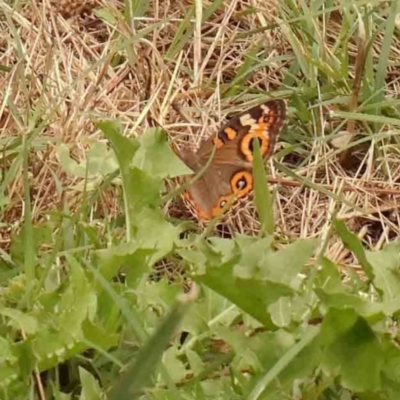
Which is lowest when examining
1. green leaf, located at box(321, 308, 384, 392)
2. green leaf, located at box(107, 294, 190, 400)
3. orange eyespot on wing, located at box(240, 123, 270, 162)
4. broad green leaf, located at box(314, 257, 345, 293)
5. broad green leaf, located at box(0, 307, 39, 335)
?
green leaf, located at box(321, 308, 384, 392)

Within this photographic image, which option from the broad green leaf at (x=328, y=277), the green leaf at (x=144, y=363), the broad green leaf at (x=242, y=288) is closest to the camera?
the green leaf at (x=144, y=363)

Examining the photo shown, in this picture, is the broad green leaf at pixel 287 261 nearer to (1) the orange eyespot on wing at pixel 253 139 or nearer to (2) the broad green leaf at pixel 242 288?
(2) the broad green leaf at pixel 242 288

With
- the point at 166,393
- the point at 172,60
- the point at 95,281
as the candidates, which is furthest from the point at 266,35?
the point at 166,393

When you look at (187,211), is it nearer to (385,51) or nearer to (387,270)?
(387,270)

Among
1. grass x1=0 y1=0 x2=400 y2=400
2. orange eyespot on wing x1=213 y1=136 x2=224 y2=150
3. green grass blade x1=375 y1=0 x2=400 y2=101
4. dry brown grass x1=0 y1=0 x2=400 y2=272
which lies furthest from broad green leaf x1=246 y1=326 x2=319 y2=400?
green grass blade x1=375 y1=0 x2=400 y2=101

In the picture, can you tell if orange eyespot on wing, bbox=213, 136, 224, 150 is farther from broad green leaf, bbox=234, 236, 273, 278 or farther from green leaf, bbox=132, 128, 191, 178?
broad green leaf, bbox=234, 236, 273, 278

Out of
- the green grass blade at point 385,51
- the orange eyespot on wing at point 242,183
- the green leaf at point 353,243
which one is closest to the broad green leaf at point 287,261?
the green leaf at point 353,243

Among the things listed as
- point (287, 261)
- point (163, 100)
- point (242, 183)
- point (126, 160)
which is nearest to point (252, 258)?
point (287, 261)
